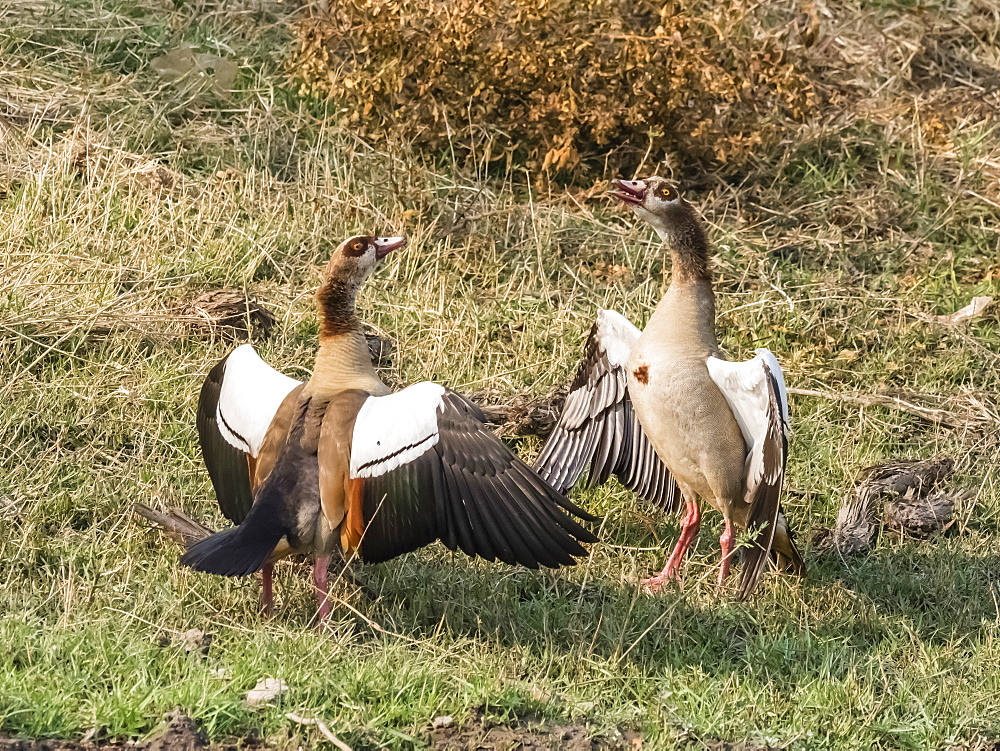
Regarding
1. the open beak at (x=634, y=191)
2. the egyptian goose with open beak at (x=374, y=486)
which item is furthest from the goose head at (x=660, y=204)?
the egyptian goose with open beak at (x=374, y=486)

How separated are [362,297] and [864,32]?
423 centimetres

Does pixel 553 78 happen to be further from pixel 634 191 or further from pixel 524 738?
pixel 524 738

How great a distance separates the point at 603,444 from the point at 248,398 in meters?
1.59

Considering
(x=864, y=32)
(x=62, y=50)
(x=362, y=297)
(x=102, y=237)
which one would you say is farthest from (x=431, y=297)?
(x=864, y=32)

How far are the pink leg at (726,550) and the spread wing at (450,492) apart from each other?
107cm

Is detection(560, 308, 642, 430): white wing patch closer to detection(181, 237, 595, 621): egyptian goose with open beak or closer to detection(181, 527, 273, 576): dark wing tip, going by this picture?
detection(181, 237, 595, 621): egyptian goose with open beak

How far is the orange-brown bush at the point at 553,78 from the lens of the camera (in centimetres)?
712

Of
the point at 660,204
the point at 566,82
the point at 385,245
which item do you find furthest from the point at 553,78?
the point at 385,245

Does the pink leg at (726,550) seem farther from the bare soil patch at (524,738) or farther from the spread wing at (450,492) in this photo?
the bare soil patch at (524,738)

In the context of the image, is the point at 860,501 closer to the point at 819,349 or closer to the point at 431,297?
the point at 819,349

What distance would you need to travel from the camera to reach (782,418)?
472 cm

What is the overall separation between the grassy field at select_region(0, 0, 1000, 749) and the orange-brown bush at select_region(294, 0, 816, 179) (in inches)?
9.9

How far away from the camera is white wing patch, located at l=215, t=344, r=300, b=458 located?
4914 millimetres

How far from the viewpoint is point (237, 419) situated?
16.3ft
